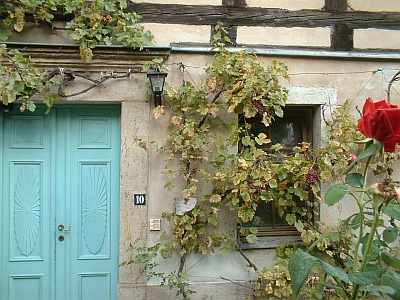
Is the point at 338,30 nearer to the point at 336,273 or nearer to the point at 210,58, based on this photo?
the point at 210,58

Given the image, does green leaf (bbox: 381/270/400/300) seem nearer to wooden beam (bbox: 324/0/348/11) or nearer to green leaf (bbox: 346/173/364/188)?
green leaf (bbox: 346/173/364/188)

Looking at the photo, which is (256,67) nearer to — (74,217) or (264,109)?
(264,109)

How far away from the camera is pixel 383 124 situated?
1.49 m

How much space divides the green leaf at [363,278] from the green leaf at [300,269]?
144 mm

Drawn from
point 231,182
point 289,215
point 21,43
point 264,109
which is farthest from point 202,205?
point 21,43

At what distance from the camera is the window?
4215mm

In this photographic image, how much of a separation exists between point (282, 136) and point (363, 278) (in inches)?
115

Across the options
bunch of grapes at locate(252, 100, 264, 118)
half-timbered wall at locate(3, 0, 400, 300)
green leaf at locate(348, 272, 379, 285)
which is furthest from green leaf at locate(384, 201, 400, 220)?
half-timbered wall at locate(3, 0, 400, 300)

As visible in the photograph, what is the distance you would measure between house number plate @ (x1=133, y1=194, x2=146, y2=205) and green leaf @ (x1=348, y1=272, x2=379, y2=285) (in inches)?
103

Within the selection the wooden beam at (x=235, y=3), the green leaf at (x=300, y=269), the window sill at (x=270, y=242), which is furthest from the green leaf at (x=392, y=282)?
the wooden beam at (x=235, y=3)

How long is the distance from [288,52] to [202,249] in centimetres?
217

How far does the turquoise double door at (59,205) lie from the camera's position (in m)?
3.91

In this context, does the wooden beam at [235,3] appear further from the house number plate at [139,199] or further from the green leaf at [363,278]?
the green leaf at [363,278]

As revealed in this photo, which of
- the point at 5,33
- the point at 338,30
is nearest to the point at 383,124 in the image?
the point at 338,30
